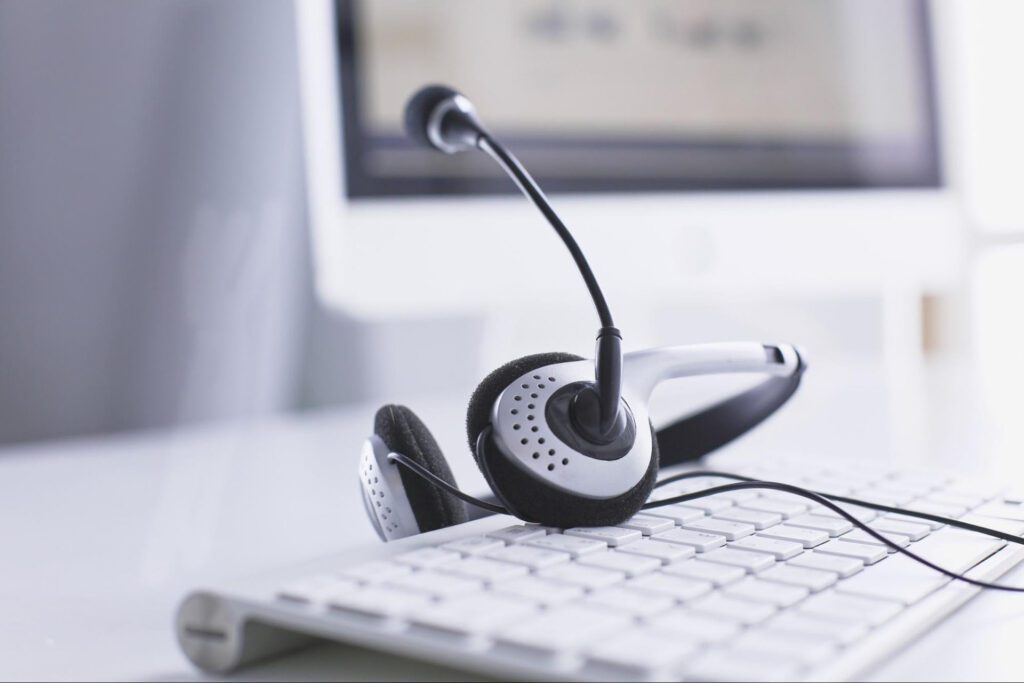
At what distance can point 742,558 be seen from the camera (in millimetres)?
290

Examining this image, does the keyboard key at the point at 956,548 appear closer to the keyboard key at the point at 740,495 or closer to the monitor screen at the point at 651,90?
the keyboard key at the point at 740,495

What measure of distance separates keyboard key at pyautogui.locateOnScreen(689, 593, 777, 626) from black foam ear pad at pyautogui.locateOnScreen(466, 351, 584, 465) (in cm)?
12

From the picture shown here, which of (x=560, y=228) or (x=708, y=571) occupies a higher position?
(x=560, y=228)

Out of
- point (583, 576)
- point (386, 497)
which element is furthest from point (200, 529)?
point (583, 576)

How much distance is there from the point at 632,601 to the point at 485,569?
1.9 inches

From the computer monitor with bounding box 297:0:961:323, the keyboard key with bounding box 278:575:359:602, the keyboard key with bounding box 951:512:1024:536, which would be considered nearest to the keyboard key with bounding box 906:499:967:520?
the keyboard key with bounding box 951:512:1024:536

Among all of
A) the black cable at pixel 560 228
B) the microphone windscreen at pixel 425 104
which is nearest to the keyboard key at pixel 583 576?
the black cable at pixel 560 228

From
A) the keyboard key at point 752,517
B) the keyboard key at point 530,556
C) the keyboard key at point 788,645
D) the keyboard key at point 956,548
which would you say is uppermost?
the keyboard key at point 530,556

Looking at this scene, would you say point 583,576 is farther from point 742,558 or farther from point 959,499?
point 959,499

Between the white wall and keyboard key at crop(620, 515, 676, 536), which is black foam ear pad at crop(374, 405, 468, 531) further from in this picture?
the white wall

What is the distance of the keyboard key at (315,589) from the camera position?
252 mm

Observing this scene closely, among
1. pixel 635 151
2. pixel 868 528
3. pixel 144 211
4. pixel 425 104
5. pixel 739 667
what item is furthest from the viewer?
pixel 144 211

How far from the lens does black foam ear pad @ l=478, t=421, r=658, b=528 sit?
0.33 metres

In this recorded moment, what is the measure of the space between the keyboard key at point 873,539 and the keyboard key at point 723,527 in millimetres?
31
